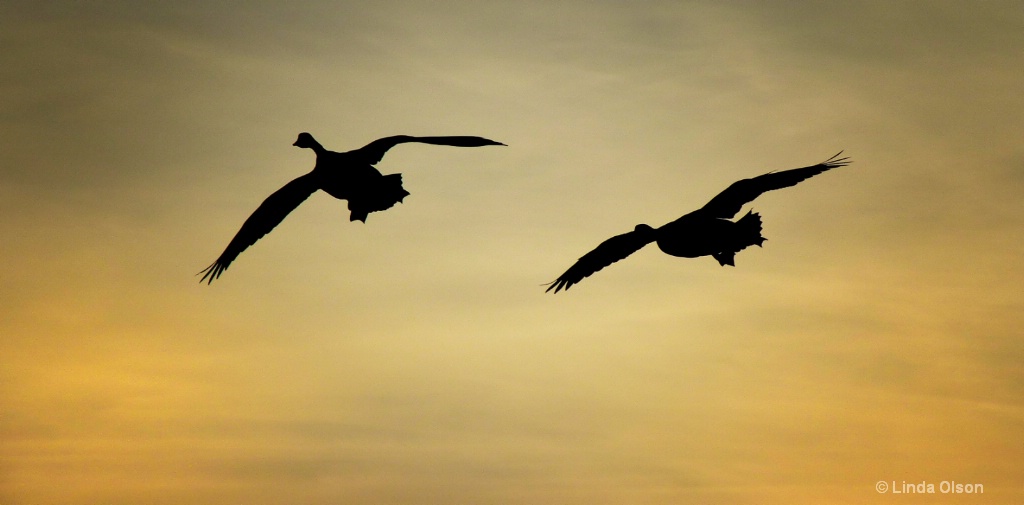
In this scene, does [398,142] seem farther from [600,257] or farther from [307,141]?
[600,257]

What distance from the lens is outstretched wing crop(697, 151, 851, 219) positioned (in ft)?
55.2

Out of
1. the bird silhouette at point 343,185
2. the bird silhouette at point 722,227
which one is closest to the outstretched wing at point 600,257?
the bird silhouette at point 722,227

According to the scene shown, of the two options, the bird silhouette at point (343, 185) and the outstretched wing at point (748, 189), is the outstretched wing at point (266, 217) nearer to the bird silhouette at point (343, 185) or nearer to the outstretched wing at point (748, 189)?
the bird silhouette at point (343, 185)

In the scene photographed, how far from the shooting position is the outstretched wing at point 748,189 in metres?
16.8

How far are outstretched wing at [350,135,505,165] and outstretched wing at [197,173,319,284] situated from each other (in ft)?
4.87

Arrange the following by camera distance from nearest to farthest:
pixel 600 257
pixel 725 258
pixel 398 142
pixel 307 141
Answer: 1. pixel 398 142
2. pixel 307 141
3. pixel 725 258
4. pixel 600 257

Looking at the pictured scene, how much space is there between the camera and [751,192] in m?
17.1

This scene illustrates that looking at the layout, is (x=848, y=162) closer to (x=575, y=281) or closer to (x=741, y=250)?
(x=741, y=250)

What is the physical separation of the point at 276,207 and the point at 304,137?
4.58ft

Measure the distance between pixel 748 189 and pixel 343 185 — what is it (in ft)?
23.5

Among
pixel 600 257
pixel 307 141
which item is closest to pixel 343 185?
pixel 307 141

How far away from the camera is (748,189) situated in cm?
1698

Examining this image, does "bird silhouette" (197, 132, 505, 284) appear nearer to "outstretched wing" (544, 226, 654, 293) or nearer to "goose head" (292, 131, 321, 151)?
"goose head" (292, 131, 321, 151)

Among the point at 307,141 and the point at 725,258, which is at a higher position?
the point at 307,141
